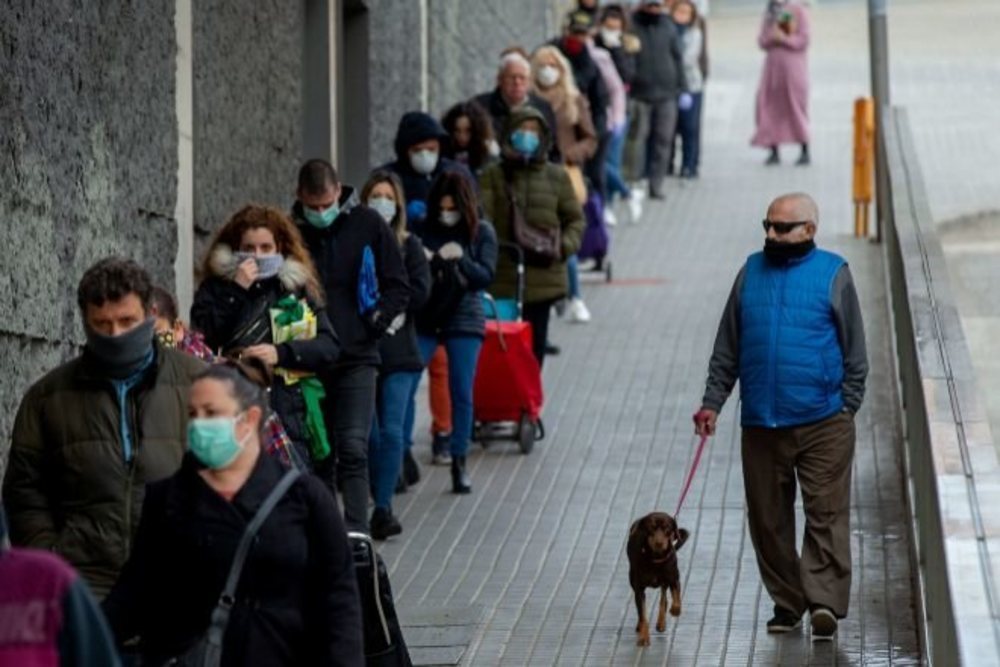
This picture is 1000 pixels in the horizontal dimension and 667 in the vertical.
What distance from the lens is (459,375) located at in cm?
1288

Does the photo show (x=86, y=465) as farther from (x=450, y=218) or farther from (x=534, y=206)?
(x=534, y=206)

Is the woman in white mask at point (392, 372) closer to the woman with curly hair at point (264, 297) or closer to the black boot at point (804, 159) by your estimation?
the woman with curly hair at point (264, 297)

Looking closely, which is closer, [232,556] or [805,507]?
[232,556]

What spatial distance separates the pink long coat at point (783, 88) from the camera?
26766 millimetres

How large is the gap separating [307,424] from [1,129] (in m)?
1.67

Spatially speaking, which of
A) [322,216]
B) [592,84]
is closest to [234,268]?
[322,216]

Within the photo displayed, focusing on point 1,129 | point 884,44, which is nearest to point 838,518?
point 1,129

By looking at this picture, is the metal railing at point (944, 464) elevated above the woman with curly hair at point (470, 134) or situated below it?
below

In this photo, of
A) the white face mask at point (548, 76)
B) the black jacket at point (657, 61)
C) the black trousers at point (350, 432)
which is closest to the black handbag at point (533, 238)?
the white face mask at point (548, 76)

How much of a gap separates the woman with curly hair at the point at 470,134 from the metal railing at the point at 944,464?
6.90 ft

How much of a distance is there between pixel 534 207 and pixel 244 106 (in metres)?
1.58

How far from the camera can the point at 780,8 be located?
27125 mm

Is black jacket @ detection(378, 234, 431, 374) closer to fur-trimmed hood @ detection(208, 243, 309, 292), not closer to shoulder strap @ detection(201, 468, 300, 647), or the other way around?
fur-trimmed hood @ detection(208, 243, 309, 292)

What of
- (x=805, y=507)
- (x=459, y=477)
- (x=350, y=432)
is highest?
(x=350, y=432)
